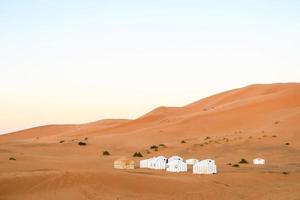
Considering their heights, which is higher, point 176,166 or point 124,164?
point 124,164

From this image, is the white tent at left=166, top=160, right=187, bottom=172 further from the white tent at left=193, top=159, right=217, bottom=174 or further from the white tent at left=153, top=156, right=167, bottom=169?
the white tent at left=193, top=159, right=217, bottom=174

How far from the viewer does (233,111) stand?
60031 millimetres

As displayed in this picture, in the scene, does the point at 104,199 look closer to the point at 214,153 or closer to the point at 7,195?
the point at 7,195

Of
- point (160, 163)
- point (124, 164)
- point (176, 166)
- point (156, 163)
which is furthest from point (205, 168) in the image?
point (124, 164)

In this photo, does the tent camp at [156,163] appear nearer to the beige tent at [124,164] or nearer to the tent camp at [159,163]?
the tent camp at [159,163]

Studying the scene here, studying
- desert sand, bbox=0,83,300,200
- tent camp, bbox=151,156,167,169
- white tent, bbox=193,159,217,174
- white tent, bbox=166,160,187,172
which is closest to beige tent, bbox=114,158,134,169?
desert sand, bbox=0,83,300,200

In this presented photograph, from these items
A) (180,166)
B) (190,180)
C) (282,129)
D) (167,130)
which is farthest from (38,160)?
(167,130)

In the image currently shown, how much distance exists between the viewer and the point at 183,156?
109ft

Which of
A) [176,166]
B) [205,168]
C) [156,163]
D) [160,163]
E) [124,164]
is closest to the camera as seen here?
[205,168]

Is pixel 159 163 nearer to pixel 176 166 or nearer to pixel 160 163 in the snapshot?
pixel 160 163

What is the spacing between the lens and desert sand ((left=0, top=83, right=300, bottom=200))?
650 inches

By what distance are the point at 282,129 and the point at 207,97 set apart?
2279 inches

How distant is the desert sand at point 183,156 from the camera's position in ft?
54.2

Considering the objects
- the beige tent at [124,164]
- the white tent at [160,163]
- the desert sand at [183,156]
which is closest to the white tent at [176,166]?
the white tent at [160,163]
